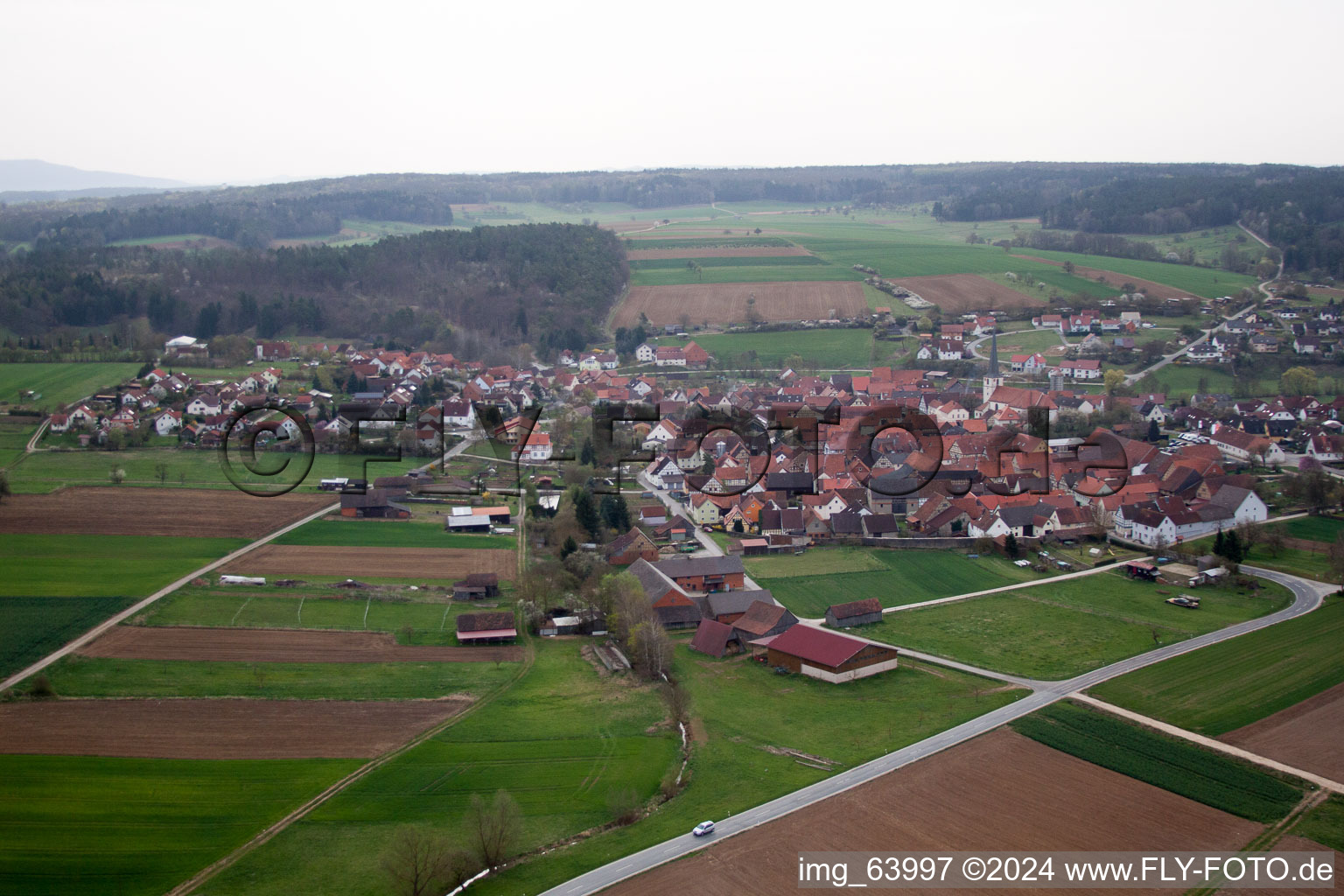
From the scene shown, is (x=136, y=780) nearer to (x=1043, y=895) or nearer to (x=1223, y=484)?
(x=1043, y=895)

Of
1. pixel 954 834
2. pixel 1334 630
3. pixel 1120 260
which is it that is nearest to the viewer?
pixel 954 834

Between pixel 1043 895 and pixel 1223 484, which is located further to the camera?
pixel 1223 484

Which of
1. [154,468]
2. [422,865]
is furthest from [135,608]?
[154,468]

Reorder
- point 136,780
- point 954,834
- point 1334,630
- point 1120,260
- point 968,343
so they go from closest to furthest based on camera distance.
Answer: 1. point 954,834
2. point 136,780
3. point 1334,630
4. point 968,343
5. point 1120,260

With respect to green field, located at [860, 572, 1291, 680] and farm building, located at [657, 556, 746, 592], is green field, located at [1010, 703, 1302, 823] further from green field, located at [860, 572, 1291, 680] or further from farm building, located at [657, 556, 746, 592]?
farm building, located at [657, 556, 746, 592]

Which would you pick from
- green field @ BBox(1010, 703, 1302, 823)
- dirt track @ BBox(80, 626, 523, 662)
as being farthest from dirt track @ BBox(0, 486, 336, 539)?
green field @ BBox(1010, 703, 1302, 823)

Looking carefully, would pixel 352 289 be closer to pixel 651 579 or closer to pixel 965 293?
pixel 965 293

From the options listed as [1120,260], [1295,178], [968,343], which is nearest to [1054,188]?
[1295,178]
